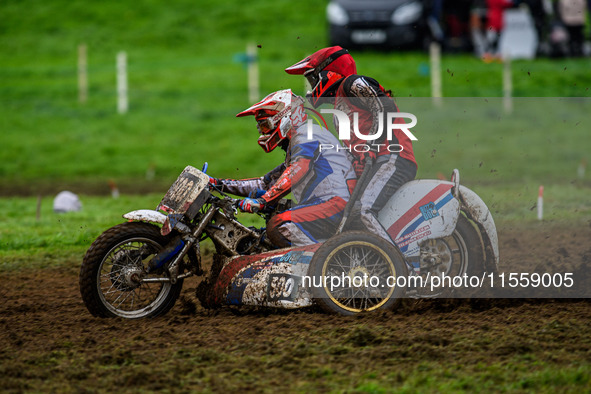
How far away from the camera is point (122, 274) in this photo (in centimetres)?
673

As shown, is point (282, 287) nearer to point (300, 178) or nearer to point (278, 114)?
point (300, 178)

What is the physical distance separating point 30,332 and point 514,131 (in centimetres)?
1518

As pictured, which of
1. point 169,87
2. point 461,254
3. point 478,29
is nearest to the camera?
point 461,254

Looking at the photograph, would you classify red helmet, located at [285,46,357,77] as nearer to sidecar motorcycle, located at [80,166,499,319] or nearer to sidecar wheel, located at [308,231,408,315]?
sidecar motorcycle, located at [80,166,499,319]

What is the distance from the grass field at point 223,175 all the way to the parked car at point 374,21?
0.80 m

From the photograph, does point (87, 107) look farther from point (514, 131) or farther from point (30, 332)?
point (30, 332)

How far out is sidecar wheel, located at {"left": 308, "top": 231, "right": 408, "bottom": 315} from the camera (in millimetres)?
6625

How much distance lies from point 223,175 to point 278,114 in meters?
9.97

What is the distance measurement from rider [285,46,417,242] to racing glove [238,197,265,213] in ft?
2.69

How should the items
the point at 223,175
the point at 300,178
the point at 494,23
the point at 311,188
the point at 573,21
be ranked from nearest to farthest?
the point at 300,178 < the point at 311,188 < the point at 223,175 < the point at 573,21 < the point at 494,23

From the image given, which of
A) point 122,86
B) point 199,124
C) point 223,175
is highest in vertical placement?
point 122,86

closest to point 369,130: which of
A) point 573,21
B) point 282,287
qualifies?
point 282,287

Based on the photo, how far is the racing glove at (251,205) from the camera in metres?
6.84

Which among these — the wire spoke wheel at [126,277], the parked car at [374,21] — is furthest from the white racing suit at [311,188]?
the parked car at [374,21]
